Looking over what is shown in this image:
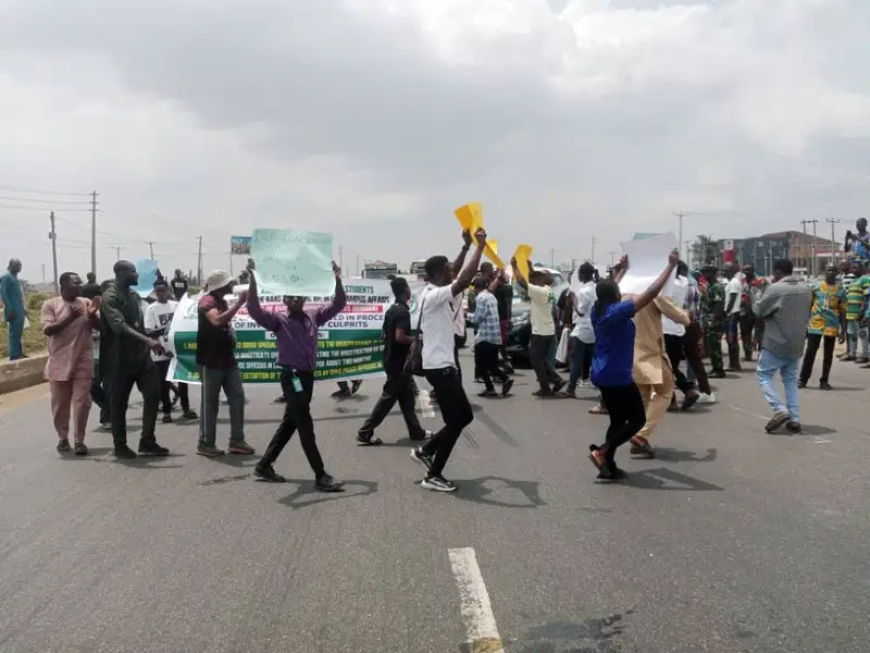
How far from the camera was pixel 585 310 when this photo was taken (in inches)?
428

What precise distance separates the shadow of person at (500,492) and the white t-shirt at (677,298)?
4.10 m

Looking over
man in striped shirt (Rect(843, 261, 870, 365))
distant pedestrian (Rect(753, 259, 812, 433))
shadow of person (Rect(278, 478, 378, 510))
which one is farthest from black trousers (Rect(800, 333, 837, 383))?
shadow of person (Rect(278, 478, 378, 510))

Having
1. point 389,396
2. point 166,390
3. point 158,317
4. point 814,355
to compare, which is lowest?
point 166,390

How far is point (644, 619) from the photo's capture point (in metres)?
3.71

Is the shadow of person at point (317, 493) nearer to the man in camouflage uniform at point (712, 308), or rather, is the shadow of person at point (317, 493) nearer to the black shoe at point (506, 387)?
the black shoe at point (506, 387)

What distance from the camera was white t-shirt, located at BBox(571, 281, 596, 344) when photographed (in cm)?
1075

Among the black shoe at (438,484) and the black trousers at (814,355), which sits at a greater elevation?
the black trousers at (814,355)

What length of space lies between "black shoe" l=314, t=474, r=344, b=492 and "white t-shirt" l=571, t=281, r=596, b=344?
549 centimetres

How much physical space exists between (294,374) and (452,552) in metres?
2.41

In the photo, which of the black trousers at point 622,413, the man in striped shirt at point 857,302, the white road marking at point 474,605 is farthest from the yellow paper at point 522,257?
the man in striped shirt at point 857,302

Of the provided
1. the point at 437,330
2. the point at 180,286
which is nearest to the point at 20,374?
the point at 180,286

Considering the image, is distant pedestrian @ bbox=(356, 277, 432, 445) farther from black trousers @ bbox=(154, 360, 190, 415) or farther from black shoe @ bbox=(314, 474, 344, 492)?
black trousers @ bbox=(154, 360, 190, 415)

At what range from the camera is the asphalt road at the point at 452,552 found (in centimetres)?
364

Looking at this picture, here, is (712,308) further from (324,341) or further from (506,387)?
(324,341)
